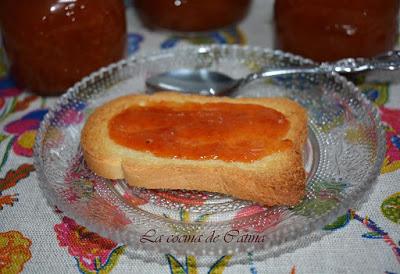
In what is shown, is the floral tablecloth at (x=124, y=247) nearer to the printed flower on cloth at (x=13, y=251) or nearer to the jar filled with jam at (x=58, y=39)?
the printed flower on cloth at (x=13, y=251)

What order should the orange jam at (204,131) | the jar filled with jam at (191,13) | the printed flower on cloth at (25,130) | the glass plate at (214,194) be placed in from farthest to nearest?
the jar filled with jam at (191,13)
the printed flower on cloth at (25,130)
the orange jam at (204,131)
the glass plate at (214,194)

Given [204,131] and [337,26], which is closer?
[204,131]

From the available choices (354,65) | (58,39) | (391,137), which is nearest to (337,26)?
(354,65)

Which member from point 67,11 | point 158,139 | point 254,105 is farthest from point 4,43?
point 254,105

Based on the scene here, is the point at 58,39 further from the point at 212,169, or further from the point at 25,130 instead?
the point at 212,169

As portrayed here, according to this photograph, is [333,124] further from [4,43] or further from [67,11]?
[4,43]

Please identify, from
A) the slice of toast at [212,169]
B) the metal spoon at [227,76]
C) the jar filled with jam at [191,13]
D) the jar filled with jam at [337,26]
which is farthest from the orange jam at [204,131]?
the jar filled with jam at [191,13]
